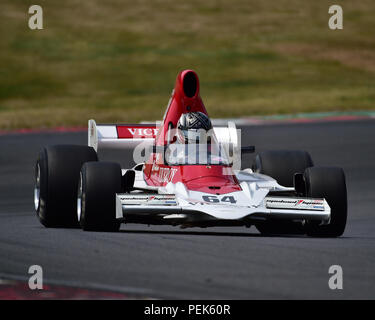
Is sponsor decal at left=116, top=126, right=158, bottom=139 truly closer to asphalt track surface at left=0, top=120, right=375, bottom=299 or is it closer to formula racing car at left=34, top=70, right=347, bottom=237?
formula racing car at left=34, top=70, right=347, bottom=237

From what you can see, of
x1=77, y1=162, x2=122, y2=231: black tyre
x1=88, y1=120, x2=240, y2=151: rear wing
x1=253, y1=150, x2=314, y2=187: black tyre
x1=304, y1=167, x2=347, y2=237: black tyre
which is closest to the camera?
→ x1=77, y1=162, x2=122, y2=231: black tyre

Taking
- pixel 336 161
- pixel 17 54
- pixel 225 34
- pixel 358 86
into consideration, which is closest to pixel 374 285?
pixel 336 161

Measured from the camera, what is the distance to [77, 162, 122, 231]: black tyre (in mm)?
11047

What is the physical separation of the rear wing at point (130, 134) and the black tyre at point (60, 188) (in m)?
1.31

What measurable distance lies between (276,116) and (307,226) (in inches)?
858

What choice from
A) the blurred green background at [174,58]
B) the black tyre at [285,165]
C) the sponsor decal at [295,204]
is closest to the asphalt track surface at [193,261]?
the sponsor decal at [295,204]

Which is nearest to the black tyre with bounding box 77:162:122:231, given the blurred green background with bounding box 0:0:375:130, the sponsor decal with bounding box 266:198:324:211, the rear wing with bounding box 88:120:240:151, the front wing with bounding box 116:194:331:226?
the front wing with bounding box 116:194:331:226

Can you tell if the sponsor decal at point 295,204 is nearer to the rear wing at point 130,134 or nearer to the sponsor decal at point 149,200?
the sponsor decal at point 149,200

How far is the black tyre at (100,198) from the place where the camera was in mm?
11047

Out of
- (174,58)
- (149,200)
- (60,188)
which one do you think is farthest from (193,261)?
(174,58)

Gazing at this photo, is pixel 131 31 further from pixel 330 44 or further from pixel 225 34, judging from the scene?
pixel 330 44

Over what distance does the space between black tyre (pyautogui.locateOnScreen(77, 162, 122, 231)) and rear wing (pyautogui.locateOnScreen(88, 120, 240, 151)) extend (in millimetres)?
2359

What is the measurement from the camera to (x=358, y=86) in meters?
45.7

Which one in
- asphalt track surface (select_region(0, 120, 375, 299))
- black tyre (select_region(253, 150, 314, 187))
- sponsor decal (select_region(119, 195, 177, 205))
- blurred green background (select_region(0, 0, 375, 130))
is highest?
blurred green background (select_region(0, 0, 375, 130))
